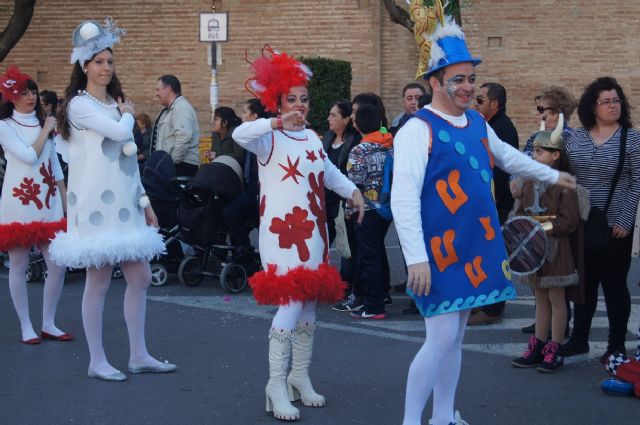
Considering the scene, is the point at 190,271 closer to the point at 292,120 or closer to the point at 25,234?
the point at 25,234

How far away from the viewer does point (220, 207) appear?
10.7 metres

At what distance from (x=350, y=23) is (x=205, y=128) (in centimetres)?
376

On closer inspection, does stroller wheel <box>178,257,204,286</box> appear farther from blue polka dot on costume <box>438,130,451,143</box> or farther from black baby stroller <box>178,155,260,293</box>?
blue polka dot on costume <box>438,130,451,143</box>

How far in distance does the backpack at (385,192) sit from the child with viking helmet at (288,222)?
276cm

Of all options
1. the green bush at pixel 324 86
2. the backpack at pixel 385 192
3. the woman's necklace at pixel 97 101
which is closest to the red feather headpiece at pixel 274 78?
the woman's necklace at pixel 97 101

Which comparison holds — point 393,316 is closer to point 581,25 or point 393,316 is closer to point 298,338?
point 298,338

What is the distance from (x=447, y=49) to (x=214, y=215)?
566 cm

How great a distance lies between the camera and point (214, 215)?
10.7 meters

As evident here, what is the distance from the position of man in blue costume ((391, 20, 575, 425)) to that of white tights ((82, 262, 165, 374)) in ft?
7.68

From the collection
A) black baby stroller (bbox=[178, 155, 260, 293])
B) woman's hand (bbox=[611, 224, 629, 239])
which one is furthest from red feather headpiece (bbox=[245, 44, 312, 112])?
black baby stroller (bbox=[178, 155, 260, 293])

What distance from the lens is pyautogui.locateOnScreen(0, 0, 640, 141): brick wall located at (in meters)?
21.1

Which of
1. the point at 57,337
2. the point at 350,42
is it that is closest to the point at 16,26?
the point at 350,42

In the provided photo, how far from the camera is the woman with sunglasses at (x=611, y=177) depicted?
7133 mm

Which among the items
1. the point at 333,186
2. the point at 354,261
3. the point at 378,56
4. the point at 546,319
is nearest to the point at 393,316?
the point at 354,261
